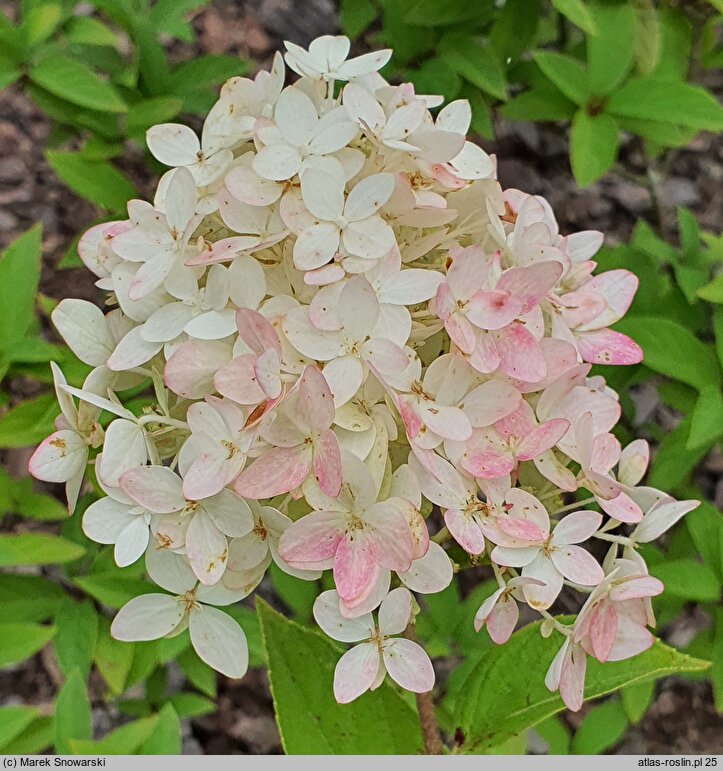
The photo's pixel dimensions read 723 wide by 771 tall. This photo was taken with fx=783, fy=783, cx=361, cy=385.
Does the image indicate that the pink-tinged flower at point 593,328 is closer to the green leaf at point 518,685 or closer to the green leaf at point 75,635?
the green leaf at point 518,685

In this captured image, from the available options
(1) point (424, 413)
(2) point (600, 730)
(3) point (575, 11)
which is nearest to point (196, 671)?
(2) point (600, 730)

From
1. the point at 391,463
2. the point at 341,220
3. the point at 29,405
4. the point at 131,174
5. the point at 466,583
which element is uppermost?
the point at 341,220

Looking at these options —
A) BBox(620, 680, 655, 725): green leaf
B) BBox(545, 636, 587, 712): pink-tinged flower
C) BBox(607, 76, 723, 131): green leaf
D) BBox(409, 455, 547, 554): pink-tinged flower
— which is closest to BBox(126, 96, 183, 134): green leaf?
BBox(607, 76, 723, 131): green leaf

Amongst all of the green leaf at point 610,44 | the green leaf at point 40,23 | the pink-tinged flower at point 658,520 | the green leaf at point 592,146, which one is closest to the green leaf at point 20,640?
the pink-tinged flower at point 658,520

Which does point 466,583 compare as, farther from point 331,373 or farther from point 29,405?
point 331,373

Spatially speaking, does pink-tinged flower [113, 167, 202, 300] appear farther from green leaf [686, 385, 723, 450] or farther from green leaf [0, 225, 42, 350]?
green leaf [686, 385, 723, 450]

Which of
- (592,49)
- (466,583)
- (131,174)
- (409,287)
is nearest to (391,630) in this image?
(409,287)
